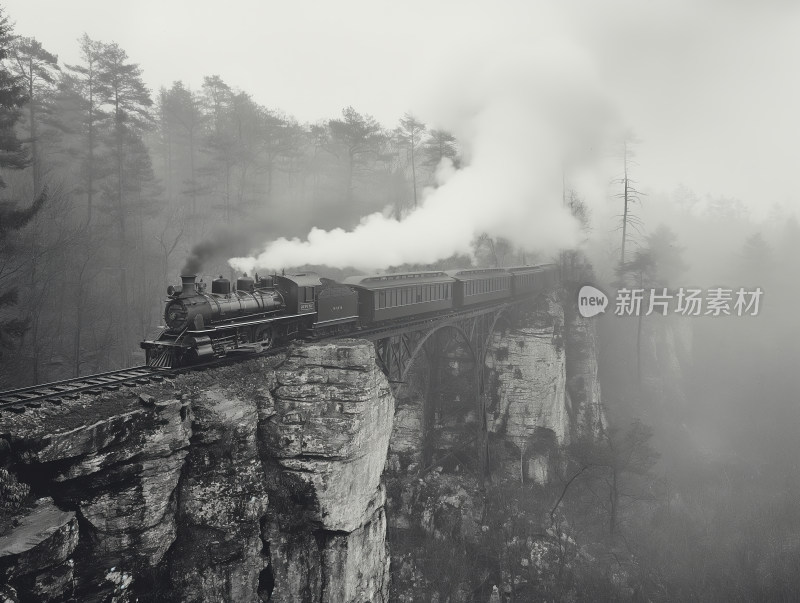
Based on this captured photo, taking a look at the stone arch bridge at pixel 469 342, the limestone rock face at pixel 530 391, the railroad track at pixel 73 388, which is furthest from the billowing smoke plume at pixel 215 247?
the limestone rock face at pixel 530 391

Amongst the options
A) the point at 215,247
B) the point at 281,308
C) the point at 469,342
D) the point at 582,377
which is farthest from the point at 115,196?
the point at 582,377

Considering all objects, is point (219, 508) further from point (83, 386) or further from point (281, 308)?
point (281, 308)

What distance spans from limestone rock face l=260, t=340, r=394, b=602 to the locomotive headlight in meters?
2.37

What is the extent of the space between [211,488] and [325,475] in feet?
8.02

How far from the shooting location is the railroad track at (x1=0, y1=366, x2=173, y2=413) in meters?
7.90

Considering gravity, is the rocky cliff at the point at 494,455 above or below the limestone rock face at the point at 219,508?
below

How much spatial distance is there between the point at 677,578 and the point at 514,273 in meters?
14.7

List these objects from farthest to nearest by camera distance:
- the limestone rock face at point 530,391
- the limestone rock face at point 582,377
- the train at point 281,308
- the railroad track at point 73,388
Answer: the limestone rock face at point 582,377 < the limestone rock face at point 530,391 < the train at point 281,308 < the railroad track at point 73,388

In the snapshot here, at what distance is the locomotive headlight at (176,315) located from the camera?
10.0 metres

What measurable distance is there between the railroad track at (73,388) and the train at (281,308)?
68 centimetres

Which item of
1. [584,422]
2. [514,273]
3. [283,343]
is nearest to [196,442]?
[283,343]

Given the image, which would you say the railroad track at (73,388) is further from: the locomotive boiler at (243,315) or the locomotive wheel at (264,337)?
the locomotive wheel at (264,337)

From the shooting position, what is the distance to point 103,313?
66.5 feet

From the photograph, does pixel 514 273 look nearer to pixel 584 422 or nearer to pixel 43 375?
pixel 584 422
